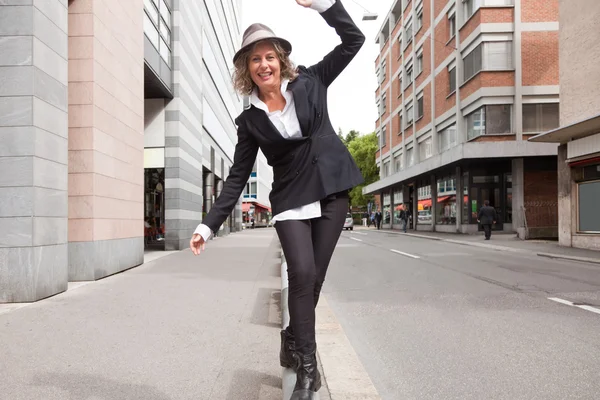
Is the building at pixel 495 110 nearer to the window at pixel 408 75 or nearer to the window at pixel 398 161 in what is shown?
the window at pixel 408 75

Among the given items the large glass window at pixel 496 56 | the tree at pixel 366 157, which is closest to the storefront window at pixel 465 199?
the large glass window at pixel 496 56

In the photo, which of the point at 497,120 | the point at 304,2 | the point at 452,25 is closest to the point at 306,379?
the point at 304,2

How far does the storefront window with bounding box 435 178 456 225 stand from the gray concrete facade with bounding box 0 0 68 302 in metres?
23.7

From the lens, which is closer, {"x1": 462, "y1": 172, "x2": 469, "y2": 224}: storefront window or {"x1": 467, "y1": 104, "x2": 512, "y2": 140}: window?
{"x1": 467, "y1": 104, "x2": 512, "y2": 140}: window

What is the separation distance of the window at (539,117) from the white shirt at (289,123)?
23278mm

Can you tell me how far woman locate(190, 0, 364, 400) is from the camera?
2387 mm

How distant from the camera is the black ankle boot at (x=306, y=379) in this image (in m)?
2.21

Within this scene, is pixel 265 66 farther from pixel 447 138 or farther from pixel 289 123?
pixel 447 138

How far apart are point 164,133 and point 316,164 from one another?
13.5 metres

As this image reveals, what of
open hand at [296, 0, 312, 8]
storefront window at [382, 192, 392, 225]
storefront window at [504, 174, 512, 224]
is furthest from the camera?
storefront window at [382, 192, 392, 225]

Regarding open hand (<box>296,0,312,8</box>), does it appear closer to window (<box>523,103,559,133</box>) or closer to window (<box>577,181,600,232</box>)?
window (<box>577,181,600,232</box>)

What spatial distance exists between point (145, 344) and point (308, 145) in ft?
8.33

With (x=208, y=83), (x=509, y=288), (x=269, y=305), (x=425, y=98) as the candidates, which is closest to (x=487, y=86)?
(x=425, y=98)

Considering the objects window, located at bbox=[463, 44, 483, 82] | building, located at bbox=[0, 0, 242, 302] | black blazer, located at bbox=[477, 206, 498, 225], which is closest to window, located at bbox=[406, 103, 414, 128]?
window, located at bbox=[463, 44, 483, 82]
